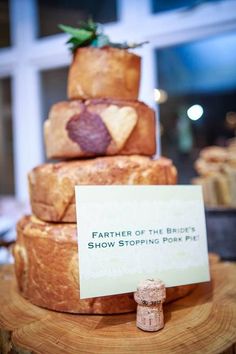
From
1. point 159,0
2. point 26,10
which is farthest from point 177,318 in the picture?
point 26,10

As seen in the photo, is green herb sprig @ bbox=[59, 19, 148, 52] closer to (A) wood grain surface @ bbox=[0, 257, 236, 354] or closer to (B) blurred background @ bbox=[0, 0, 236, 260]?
(A) wood grain surface @ bbox=[0, 257, 236, 354]

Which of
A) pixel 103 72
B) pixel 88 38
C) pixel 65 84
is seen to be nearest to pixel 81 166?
pixel 103 72

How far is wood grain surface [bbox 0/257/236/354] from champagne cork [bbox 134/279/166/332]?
0.02 m

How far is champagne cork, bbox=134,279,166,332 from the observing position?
67 centimetres

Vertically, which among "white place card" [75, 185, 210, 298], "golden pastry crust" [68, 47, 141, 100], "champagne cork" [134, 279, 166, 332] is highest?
"golden pastry crust" [68, 47, 141, 100]

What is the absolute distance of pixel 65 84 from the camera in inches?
97.3

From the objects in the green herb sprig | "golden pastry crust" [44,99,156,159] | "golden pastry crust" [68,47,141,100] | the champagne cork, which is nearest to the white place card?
the champagne cork

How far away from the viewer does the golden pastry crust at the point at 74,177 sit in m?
0.81

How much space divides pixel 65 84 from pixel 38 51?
1.05 feet

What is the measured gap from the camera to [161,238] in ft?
2.50

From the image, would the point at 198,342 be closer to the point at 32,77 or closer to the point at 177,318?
the point at 177,318

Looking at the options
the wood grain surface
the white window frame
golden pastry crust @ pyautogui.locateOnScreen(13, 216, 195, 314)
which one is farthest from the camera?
the white window frame

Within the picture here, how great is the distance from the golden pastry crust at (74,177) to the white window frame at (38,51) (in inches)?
53.4

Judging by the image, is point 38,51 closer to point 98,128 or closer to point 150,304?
point 98,128
